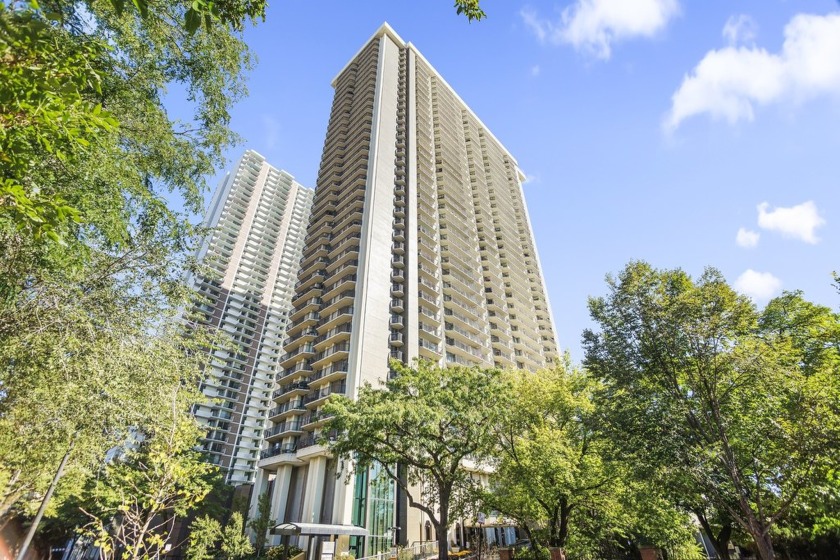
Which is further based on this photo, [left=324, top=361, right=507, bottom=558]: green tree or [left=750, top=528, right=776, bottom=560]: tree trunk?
[left=324, top=361, right=507, bottom=558]: green tree

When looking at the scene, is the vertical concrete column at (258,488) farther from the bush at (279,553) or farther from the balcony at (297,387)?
the bush at (279,553)

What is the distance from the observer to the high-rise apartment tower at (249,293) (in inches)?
2972

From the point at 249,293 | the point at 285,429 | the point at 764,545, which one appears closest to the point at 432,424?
the point at 764,545

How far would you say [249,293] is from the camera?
9444cm

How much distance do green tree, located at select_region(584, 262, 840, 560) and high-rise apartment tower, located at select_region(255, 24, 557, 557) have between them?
54.1 feet

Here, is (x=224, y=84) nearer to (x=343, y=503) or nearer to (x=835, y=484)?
(x=835, y=484)

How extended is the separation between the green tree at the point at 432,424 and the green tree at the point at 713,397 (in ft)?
21.4

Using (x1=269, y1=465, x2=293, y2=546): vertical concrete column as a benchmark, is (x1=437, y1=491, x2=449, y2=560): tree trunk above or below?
below

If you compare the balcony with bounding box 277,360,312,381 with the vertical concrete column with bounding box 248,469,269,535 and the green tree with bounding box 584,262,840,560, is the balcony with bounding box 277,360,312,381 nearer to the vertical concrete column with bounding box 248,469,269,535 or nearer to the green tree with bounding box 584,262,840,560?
the vertical concrete column with bounding box 248,469,269,535

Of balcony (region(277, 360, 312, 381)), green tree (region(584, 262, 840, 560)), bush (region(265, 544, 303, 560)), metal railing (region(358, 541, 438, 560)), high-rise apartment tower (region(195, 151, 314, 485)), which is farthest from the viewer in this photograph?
high-rise apartment tower (region(195, 151, 314, 485))

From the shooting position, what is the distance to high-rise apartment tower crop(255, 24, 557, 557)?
38500 mm

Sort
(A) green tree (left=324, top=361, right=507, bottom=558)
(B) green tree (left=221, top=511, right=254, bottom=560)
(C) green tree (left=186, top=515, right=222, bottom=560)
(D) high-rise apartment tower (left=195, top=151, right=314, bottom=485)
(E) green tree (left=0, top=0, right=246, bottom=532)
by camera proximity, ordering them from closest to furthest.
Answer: (E) green tree (left=0, top=0, right=246, bottom=532)
(A) green tree (left=324, top=361, right=507, bottom=558)
(C) green tree (left=186, top=515, right=222, bottom=560)
(B) green tree (left=221, top=511, right=254, bottom=560)
(D) high-rise apartment tower (left=195, top=151, right=314, bottom=485)

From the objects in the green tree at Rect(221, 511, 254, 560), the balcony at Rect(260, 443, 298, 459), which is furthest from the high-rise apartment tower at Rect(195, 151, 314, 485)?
the green tree at Rect(221, 511, 254, 560)

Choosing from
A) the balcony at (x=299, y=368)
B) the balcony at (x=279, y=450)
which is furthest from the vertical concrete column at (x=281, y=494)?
the balcony at (x=299, y=368)
